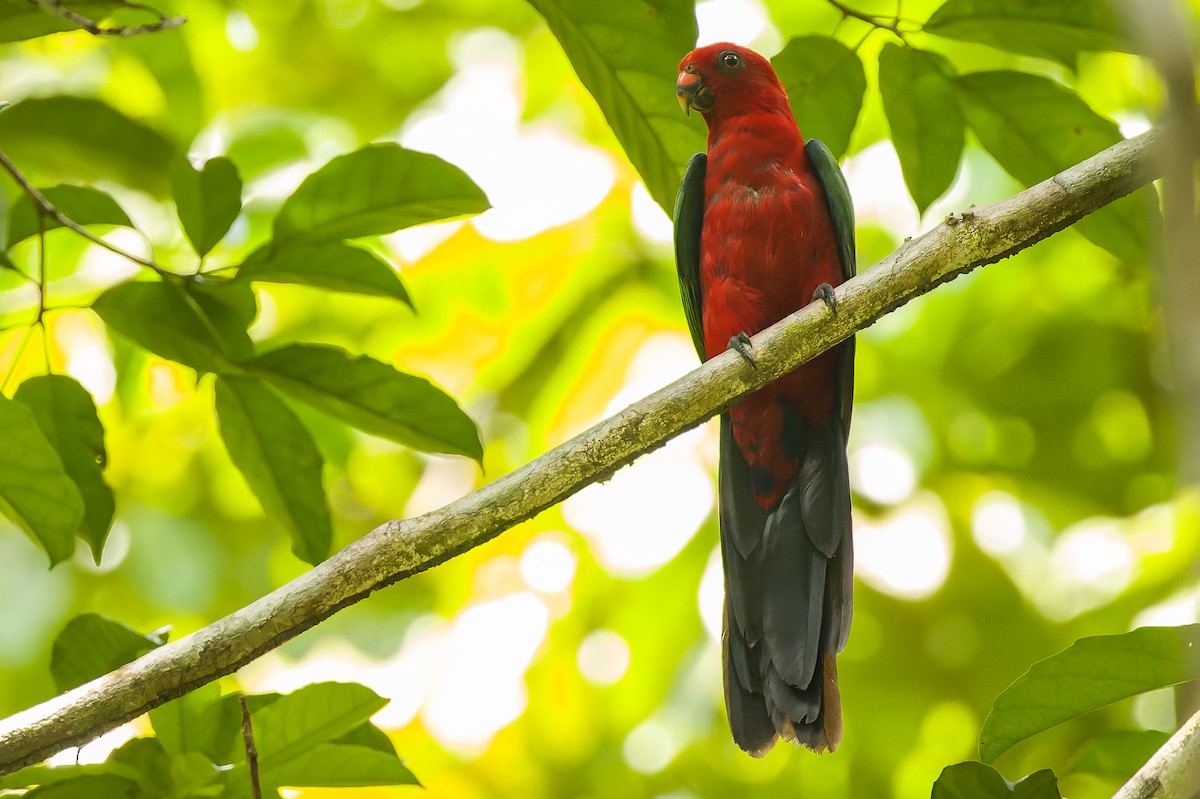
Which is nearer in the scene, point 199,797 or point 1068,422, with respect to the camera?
point 199,797

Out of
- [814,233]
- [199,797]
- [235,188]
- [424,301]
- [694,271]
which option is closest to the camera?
[199,797]

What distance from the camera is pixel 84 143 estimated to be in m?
3.19

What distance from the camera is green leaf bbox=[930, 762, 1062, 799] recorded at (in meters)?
2.13

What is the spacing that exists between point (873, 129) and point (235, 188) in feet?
10.2

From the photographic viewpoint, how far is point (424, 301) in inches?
210

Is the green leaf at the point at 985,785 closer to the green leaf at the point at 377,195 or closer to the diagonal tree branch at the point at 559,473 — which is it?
the diagonal tree branch at the point at 559,473

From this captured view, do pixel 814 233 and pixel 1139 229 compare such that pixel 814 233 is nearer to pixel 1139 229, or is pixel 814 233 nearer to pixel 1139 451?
pixel 1139 229

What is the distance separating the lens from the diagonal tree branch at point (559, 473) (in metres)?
2.19

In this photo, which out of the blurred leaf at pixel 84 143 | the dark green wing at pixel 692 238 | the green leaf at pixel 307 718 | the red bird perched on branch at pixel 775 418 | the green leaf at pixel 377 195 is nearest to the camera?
the green leaf at pixel 307 718

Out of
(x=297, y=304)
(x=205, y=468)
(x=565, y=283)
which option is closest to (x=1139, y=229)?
(x=565, y=283)

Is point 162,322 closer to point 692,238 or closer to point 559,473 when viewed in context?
point 559,473

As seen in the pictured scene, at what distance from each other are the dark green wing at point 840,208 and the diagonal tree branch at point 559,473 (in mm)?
1196

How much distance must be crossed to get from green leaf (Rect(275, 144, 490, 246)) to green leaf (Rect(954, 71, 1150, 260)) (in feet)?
4.20

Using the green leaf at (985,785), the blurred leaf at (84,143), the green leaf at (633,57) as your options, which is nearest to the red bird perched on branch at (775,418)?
the green leaf at (633,57)
